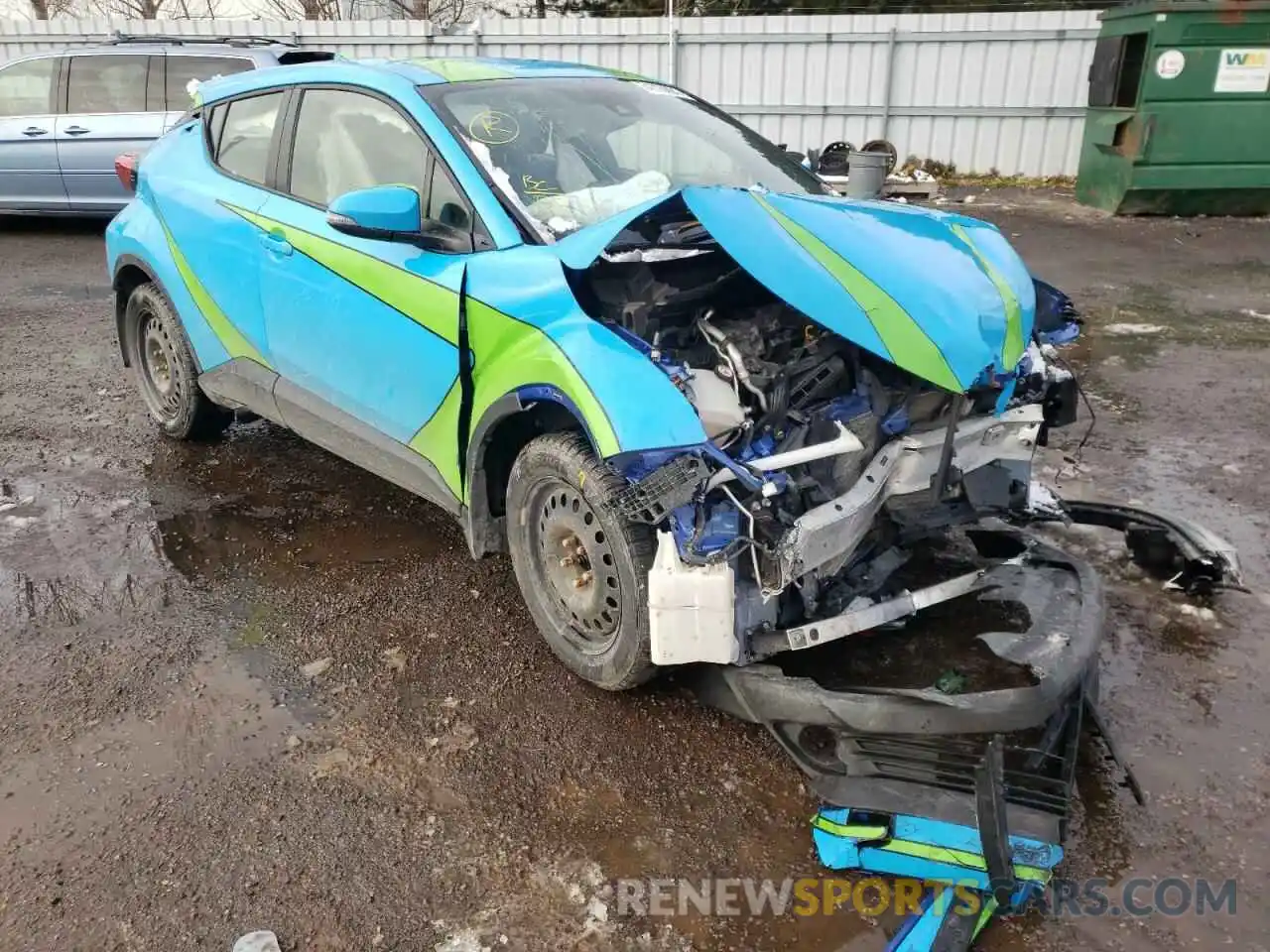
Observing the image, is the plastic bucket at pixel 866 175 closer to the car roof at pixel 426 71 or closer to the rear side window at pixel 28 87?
the car roof at pixel 426 71

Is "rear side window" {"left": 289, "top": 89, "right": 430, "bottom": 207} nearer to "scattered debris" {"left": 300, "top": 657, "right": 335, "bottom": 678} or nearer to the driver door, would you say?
the driver door

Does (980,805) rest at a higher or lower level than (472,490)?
lower

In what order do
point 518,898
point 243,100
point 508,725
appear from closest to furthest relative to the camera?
point 518,898 → point 508,725 → point 243,100

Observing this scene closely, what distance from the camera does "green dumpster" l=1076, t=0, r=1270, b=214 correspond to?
396 inches

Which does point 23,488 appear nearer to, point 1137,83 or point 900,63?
point 1137,83

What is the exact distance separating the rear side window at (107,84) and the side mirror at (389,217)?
324 inches

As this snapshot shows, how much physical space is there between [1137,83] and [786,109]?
450cm

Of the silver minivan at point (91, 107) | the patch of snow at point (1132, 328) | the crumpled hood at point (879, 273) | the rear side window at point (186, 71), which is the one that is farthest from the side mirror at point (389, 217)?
the silver minivan at point (91, 107)

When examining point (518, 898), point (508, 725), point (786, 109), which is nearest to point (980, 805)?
point (518, 898)

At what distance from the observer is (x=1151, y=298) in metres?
7.89

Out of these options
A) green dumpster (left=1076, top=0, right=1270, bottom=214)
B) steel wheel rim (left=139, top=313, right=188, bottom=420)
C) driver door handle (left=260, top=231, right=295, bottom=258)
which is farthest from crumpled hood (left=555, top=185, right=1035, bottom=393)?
green dumpster (left=1076, top=0, right=1270, bottom=214)

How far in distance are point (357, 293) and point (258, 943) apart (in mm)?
2115

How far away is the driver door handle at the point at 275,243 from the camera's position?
3791 millimetres

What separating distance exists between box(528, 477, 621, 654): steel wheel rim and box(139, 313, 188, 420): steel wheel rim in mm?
2664
